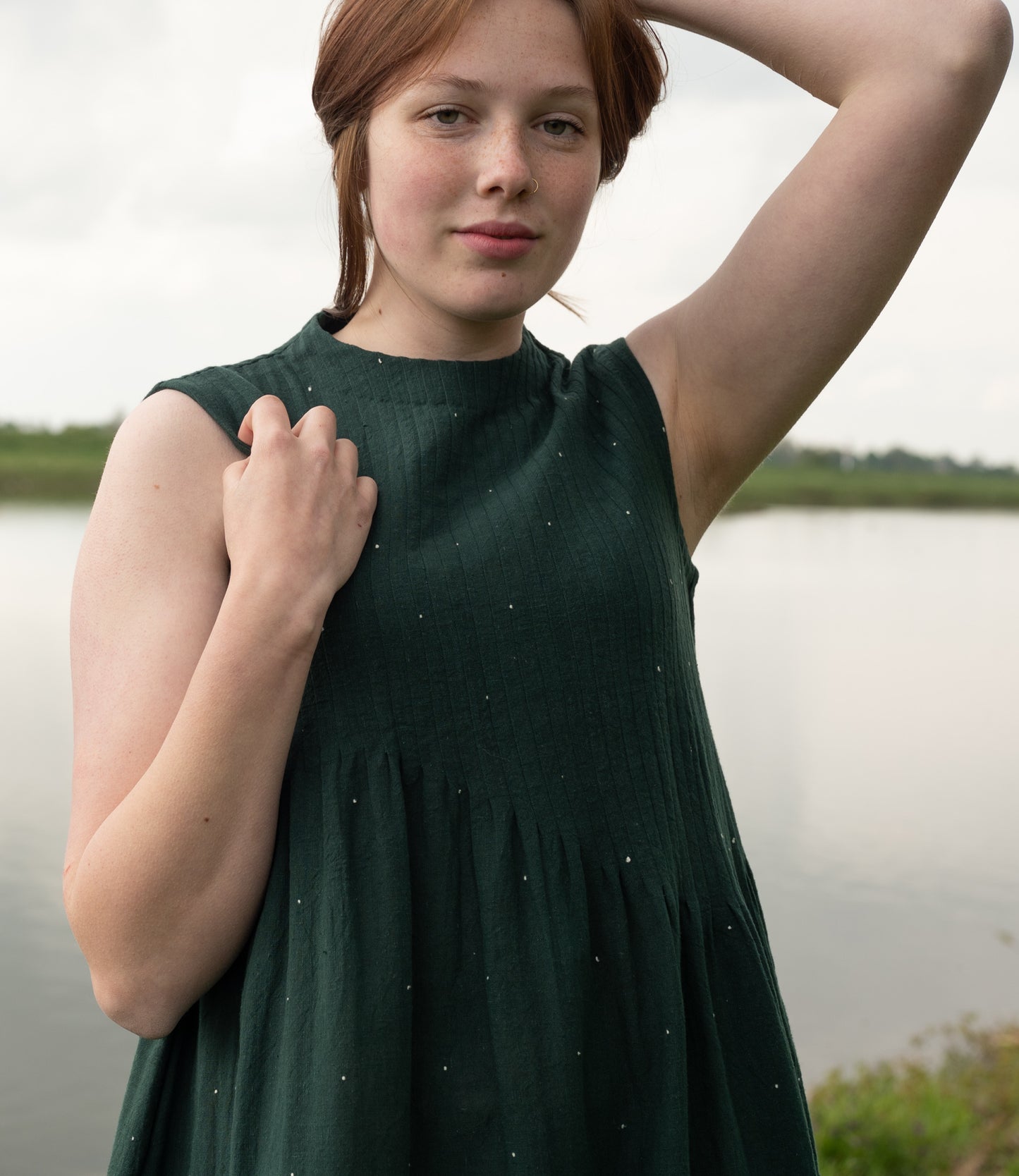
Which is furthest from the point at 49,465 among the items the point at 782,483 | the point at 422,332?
the point at 422,332

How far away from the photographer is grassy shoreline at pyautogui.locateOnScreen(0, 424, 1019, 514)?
55.3ft

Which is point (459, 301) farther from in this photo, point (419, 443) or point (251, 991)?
point (251, 991)

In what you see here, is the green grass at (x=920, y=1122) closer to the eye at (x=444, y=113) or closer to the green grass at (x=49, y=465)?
the eye at (x=444, y=113)

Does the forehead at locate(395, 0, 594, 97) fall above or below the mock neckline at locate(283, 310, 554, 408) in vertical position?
above

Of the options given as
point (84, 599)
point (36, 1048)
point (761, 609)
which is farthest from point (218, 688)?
point (761, 609)

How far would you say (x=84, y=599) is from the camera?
921 mm

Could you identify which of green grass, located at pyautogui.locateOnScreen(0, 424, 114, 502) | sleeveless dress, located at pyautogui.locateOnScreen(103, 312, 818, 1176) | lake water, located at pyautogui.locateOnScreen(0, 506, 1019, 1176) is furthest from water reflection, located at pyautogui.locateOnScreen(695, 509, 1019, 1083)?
green grass, located at pyautogui.locateOnScreen(0, 424, 114, 502)

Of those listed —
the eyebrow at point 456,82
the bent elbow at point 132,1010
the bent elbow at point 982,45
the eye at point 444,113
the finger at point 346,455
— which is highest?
the bent elbow at point 982,45

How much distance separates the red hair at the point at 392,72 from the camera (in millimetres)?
973

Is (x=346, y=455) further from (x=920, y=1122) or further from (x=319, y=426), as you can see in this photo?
(x=920, y=1122)

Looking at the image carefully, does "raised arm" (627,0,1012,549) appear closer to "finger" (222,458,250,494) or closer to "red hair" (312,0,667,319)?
"red hair" (312,0,667,319)

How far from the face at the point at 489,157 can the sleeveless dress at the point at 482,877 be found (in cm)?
10

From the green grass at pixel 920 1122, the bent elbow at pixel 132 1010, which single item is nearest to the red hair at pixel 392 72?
the bent elbow at pixel 132 1010

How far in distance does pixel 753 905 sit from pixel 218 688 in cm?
58
